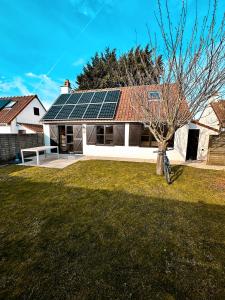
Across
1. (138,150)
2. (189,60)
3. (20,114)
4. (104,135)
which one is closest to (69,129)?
(104,135)

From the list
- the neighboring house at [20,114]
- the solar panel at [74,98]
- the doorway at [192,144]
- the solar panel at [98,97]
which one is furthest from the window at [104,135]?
the neighboring house at [20,114]

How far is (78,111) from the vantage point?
10.6 meters

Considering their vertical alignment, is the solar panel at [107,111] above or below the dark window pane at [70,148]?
above

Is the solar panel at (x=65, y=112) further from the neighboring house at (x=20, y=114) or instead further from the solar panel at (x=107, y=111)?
the neighboring house at (x=20, y=114)

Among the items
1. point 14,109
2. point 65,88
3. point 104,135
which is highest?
point 65,88

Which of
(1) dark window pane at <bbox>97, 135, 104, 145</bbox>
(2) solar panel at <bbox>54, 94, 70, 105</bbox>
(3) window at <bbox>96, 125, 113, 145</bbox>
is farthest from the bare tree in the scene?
(2) solar panel at <bbox>54, 94, 70, 105</bbox>

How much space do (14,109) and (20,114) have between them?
39.3 inches

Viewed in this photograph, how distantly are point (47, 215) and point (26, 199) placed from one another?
3.96 ft

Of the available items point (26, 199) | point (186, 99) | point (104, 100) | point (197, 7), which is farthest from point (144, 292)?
point (104, 100)

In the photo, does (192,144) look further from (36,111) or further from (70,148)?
(36,111)

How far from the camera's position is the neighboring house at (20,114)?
41.3 feet

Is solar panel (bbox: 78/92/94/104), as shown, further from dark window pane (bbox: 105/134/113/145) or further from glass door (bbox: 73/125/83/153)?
dark window pane (bbox: 105/134/113/145)

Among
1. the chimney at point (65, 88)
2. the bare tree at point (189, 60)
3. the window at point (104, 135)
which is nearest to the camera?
the bare tree at point (189, 60)

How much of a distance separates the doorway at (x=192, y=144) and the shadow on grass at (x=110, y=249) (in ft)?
20.8
